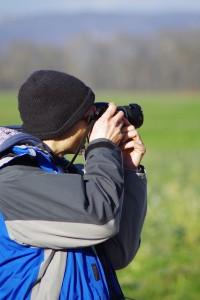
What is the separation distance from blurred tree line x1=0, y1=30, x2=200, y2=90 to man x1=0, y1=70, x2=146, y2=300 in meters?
87.8

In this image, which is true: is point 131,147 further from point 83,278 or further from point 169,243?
point 169,243

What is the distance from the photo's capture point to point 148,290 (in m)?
5.80

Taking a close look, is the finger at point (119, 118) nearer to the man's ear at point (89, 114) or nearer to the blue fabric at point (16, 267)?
the man's ear at point (89, 114)

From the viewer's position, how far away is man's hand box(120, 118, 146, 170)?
2.62 meters

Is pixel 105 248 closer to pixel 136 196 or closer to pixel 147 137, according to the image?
pixel 136 196

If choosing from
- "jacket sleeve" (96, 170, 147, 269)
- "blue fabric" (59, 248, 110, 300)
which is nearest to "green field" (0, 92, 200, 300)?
"jacket sleeve" (96, 170, 147, 269)

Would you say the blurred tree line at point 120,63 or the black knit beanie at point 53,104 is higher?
the black knit beanie at point 53,104

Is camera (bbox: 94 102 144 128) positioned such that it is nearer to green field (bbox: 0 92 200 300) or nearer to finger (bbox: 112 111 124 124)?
finger (bbox: 112 111 124 124)

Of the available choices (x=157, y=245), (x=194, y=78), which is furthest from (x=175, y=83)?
(x=157, y=245)

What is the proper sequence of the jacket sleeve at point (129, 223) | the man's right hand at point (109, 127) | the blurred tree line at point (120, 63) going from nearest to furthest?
the man's right hand at point (109, 127), the jacket sleeve at point (129, 223), the blurred tree line at point (120, 63)

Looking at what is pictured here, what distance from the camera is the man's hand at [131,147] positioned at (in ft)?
8.61

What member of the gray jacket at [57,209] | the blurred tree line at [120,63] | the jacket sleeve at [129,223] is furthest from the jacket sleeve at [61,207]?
the blurred tree line at [120,63]

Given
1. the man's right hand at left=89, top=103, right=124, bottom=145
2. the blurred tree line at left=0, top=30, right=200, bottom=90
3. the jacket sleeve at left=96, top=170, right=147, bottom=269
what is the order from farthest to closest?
the blurred tree line at left=0, top=30, right=200, bottom=90 → the jacket sleeve at left=96, top=170, right=147, bottom=269 → the man's right hand at left=89, top=103, right=124, bottom=145

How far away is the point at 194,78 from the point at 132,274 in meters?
87.3
